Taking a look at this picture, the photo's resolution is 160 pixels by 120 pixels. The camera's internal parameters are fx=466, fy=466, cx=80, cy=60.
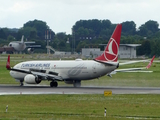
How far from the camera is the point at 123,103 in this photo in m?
36.2

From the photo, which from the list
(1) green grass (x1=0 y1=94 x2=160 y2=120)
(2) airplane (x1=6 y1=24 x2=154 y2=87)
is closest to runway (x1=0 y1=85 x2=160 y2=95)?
(2) airplane (x1=6 y1=24 x2=154 y2=87)

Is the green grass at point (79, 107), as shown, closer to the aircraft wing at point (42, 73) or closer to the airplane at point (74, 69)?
the airplane at point (74, 69)

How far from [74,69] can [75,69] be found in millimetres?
133

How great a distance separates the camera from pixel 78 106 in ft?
114

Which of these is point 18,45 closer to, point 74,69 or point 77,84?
point 77,84

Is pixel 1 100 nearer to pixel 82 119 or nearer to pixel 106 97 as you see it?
pixel 106 97

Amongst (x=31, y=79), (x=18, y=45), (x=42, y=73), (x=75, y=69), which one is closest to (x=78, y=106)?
(x=75, y=69)

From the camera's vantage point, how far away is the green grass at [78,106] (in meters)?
29.3

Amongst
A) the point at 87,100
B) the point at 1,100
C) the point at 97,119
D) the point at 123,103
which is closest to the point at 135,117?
the point at 97,119

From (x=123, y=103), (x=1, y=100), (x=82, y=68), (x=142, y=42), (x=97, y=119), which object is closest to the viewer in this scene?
(x=97, y=119)

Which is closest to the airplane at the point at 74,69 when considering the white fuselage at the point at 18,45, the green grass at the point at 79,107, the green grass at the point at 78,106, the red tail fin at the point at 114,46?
the red tail fin at the point at 114,46

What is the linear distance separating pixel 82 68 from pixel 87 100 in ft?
50.6

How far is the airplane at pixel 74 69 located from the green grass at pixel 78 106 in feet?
34.7

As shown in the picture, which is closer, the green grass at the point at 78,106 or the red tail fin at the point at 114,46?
the green grass at the point at 78,106
